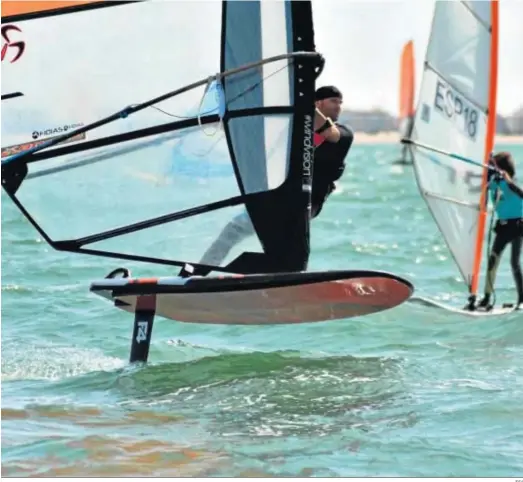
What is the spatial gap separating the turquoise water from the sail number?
147 cm

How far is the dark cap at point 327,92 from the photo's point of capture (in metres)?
6.52

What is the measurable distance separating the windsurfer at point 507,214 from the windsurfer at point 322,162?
259cm

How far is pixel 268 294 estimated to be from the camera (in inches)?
248

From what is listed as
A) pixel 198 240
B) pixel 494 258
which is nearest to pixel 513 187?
pixel 494 258

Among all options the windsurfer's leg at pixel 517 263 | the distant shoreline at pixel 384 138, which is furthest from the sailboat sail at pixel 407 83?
the distant shoreline at pixel 384 138

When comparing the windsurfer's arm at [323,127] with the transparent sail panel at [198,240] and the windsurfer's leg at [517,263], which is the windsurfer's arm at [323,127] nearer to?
the transparent sail panel at [198,240]

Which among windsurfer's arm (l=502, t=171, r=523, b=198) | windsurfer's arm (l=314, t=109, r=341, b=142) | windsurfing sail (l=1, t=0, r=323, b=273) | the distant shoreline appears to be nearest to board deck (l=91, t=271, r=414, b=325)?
windsurfing sail (l=1, t=0, r=323, b=273)

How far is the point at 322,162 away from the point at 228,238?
66cm

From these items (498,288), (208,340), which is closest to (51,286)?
(208,340)

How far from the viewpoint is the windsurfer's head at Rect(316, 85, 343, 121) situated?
652cm

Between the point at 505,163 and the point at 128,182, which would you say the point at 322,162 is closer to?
the point at 128,182

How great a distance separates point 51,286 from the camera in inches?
405

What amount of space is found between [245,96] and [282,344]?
7.39 feet

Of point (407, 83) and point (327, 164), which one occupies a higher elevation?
point (327, 164)
